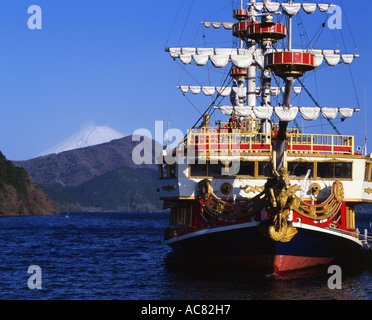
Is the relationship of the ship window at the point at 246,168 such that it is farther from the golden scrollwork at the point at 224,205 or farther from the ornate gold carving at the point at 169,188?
the ornate gold carving at the point at 169,188

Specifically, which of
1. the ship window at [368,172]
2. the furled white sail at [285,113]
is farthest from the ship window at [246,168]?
the ship window at [368,172]

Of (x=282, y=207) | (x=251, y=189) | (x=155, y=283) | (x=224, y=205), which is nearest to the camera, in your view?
(x=282, y=207)

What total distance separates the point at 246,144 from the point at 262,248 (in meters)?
7.20

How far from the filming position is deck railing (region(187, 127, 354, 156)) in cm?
3981

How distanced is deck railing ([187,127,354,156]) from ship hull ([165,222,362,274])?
5.07 metres

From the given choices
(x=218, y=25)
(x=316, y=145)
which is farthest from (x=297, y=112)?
(x=218, y=25)

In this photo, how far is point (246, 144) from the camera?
40.2m

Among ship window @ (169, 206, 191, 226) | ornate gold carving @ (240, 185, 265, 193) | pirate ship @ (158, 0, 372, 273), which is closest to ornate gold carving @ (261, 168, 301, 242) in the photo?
pirate ship @ (158, 0, 372, 273)

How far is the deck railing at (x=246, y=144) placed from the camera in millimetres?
39812

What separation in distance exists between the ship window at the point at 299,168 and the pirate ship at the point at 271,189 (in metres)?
0.06

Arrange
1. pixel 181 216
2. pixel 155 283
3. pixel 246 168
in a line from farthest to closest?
pixel 181 216 < pixel 246 168 < pixel 155 283

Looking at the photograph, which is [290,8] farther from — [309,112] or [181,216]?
[181,216]
